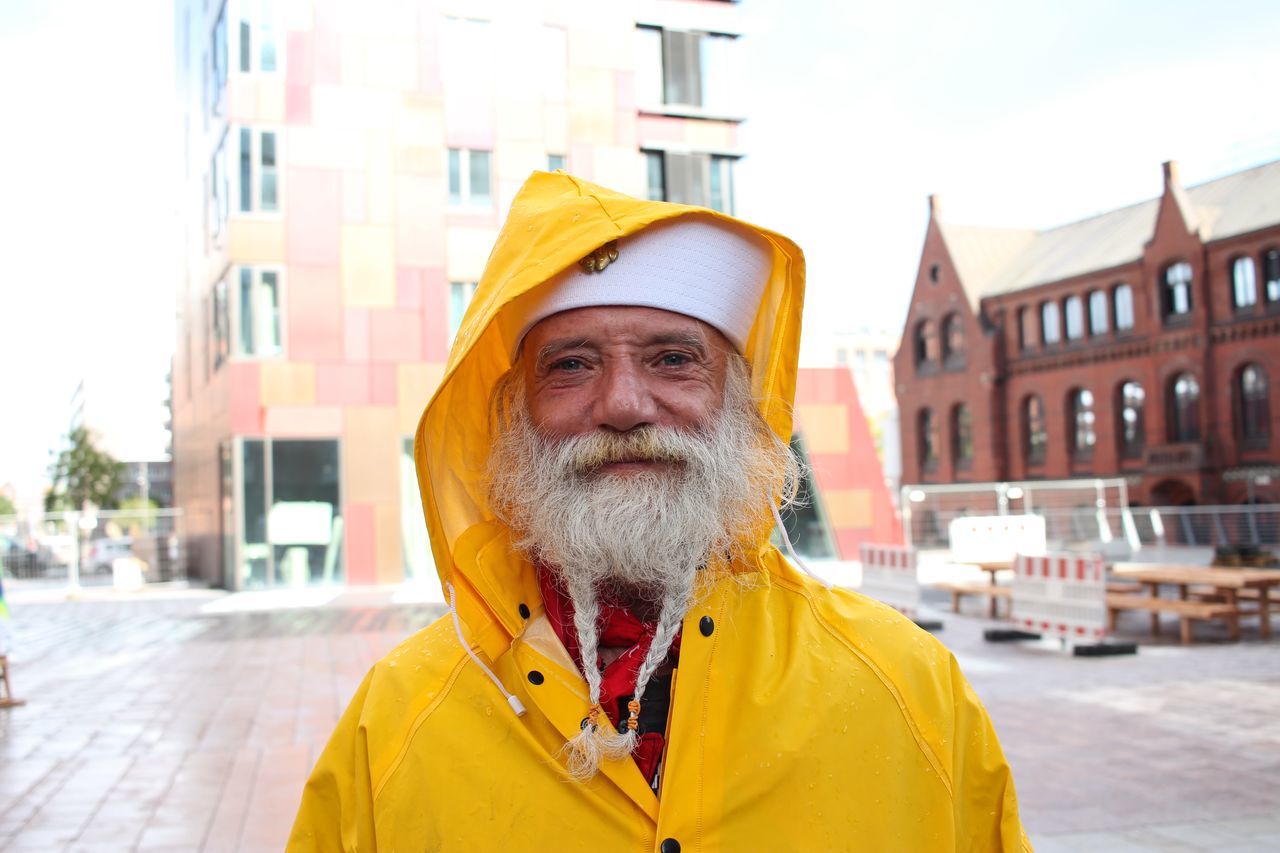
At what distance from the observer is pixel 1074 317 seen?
3956cm

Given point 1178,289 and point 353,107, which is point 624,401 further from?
point 1178,289

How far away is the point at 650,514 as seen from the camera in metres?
1.78

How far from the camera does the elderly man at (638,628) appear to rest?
5.24 feet

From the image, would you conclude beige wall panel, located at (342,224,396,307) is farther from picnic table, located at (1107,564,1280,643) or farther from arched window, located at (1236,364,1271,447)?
arched window, located at (1236,364,1271,447)

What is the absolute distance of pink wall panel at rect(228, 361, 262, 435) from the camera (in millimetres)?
19422


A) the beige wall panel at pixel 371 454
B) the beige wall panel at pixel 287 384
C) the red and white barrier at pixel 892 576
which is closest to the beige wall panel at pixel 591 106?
the beige wall panel at pixel 371 454

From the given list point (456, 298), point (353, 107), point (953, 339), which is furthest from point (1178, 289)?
point (353, 107)

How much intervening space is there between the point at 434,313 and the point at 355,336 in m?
1.56

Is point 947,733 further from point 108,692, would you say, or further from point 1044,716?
point 108,692

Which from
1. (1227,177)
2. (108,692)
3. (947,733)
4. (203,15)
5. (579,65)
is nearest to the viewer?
(947,733)

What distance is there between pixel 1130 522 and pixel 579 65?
17.0m

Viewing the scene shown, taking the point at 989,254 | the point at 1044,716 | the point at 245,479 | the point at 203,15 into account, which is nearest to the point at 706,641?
the point at 1044,716

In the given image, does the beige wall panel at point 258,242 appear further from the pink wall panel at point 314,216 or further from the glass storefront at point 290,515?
the glass storefront at point 290,515

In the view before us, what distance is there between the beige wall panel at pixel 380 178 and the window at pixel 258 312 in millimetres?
2225
